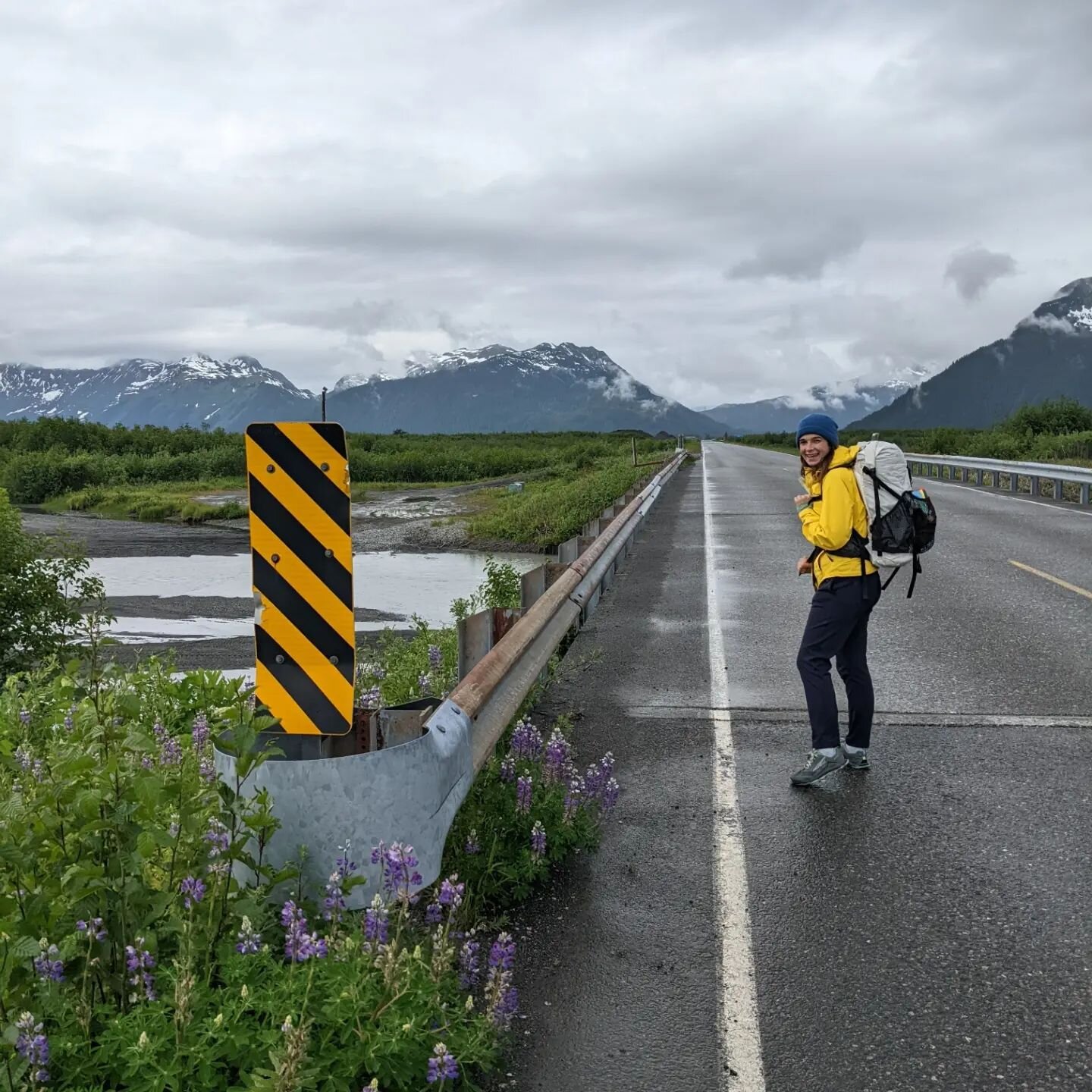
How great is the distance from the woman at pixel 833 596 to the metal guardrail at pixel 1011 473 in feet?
39.6

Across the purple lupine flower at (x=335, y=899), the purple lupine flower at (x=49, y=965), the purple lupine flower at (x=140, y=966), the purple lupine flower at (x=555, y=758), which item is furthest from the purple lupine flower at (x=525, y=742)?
the purple lupine flower at (x=49, y=965)

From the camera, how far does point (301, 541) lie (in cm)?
349

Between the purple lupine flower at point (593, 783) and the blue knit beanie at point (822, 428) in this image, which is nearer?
the purple lupine flower at point (593, 783)

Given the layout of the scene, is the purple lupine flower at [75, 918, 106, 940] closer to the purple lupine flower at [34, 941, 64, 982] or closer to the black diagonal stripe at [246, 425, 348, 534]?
the purple lupine flower at [34, 941, 64, 982]

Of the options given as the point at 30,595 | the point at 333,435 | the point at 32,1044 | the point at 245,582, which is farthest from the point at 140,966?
the point at 245,582

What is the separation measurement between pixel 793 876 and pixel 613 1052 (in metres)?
1.44

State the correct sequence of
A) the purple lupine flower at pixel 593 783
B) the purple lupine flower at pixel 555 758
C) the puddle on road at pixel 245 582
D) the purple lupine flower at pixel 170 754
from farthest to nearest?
the puddle on road at pixel 245 582 < the purple lupine flower at pixel 593 783 < the purple lupine flower at pixel 555 758 < the purple lupine flower at pixel 170 754

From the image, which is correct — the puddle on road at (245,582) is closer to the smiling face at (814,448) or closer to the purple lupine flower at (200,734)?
the smiling face at (814,448)

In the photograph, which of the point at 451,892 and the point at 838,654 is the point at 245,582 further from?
the point at 451,892

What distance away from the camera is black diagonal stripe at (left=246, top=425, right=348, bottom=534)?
11.3 ft

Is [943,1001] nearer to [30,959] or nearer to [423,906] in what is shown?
[423,906]

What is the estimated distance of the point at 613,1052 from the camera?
302cm

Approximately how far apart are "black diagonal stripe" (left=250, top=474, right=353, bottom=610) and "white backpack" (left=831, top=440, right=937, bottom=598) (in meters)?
2.85

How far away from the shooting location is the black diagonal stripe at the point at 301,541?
3.46 m
